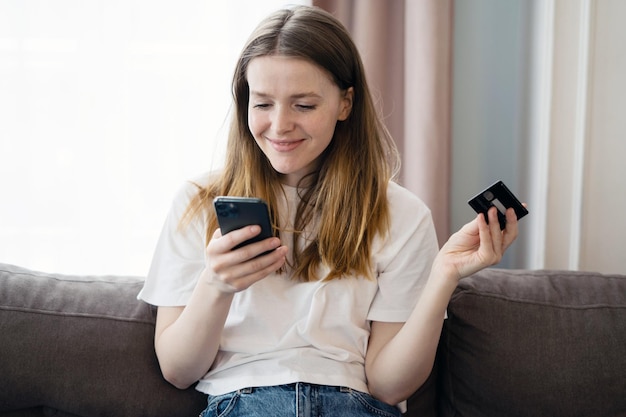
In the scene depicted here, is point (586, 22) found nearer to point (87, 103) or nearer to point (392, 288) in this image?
point (392, 288)

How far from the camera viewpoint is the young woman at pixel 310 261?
1.25 meters

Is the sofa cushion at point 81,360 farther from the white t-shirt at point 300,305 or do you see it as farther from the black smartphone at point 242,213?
the black smartphone at point 242,213

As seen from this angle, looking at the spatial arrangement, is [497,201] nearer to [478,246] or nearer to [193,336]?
[478,246]

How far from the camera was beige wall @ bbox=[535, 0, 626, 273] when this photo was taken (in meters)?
1.81

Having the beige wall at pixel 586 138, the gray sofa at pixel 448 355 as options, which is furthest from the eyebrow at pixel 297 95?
the beige wall at pixel 586 138

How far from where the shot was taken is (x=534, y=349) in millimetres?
1405

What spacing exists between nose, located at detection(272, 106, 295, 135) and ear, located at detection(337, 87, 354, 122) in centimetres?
15

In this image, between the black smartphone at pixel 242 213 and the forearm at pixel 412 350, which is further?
the forearm at pixel 412 350

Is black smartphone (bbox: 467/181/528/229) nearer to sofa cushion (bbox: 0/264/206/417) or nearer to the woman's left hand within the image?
the woman's left hand

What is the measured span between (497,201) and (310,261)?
39 centimetres

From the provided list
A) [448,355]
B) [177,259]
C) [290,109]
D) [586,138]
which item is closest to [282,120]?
[290,109]

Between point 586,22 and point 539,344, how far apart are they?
90 centimetres

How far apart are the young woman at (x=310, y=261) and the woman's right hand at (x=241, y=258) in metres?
0.04

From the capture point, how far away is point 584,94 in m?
1.81
